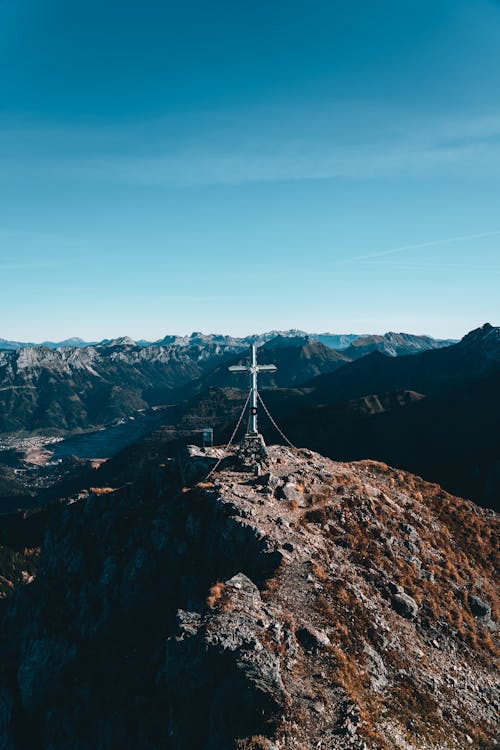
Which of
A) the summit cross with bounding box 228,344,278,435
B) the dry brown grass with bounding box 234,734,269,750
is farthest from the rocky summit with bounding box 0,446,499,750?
the summit cross with bounding box 228,344,278,435

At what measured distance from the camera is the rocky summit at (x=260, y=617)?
91.9 feet

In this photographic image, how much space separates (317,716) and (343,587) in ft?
43.3

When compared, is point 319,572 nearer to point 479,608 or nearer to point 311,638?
point 311,638

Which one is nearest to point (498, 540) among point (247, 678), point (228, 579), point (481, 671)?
point (481, 671)

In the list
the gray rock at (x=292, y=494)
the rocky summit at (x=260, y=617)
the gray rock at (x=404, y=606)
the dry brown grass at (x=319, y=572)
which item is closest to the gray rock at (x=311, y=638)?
the rocky summit at (x=260, y=617)

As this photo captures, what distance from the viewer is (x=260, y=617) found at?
1286 inches

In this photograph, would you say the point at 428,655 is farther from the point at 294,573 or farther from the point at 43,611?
the point at 43,611

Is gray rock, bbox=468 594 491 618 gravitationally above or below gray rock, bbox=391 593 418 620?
below

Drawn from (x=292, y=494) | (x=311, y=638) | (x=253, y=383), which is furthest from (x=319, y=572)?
(x=253, y=383)

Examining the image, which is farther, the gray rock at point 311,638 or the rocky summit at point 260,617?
the gray rock at point 311,638

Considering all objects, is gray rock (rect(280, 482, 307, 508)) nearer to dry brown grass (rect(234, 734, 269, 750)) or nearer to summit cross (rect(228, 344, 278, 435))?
summit cross (rect(228, 344, 278, 435))

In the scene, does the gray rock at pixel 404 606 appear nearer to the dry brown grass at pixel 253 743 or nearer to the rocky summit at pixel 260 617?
the rocky summit at pixel 260 617

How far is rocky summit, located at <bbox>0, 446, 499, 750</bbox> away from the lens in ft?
91.9

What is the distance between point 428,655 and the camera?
35.9m
